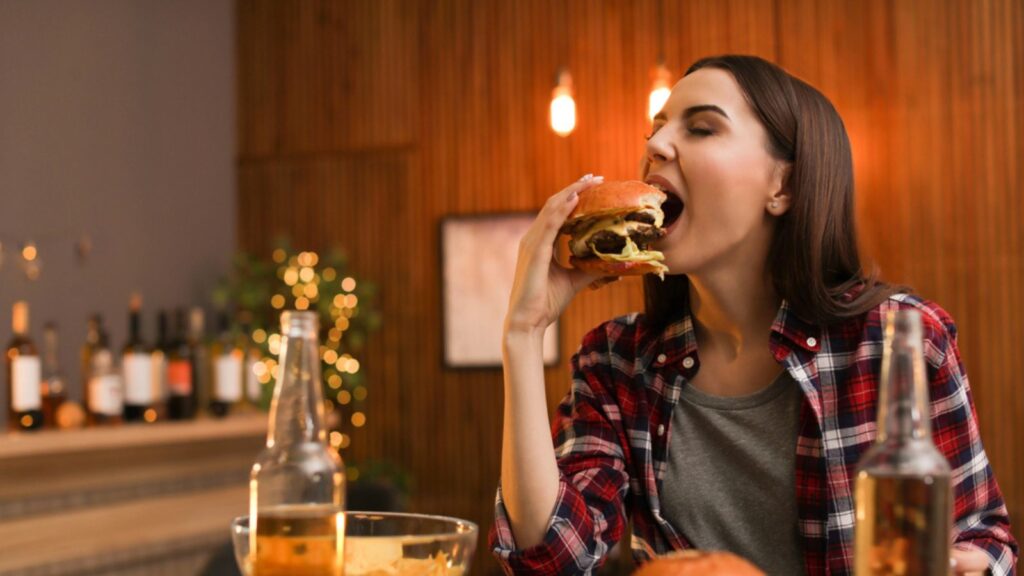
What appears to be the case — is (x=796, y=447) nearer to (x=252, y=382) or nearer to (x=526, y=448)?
(x=526, y=448)

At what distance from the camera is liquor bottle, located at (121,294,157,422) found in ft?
13.7

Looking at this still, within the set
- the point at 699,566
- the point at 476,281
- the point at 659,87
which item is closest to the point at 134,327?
the point at 476,281

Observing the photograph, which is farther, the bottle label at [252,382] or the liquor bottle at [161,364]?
the bottle label at [252,382]

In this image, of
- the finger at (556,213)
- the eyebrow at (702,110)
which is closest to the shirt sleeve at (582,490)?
the finger at (556,213)

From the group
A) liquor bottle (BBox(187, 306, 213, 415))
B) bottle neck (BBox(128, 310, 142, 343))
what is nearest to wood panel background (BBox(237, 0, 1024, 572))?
liquor bottle (BBox(187, 306, 213, 415))

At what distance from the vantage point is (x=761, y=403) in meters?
1.73

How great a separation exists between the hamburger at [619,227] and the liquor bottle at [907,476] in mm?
816

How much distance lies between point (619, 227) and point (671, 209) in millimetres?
142

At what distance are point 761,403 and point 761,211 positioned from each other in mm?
291

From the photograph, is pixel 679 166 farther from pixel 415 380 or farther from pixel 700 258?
pixel 415 380

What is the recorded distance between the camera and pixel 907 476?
0.83 meters

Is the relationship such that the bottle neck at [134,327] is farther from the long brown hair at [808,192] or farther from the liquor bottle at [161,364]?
the long brown hair at [808,192]

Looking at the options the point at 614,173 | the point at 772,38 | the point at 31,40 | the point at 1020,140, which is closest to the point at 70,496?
the point at 31,40

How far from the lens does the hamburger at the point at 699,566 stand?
31.7 inches
